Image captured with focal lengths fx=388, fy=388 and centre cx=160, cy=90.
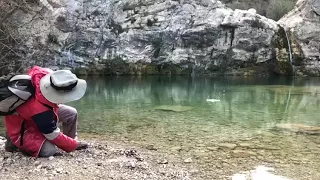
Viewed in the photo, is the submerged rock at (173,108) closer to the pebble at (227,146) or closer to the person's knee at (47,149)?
the pebble at (227,146)

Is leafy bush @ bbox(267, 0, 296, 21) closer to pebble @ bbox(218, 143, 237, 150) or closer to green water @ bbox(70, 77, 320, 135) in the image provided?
green water @ bbox(70, 77, 320, 135)

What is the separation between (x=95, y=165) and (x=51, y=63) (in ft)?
76.1

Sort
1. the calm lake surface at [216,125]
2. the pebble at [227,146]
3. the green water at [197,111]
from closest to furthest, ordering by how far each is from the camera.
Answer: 1. the calm lake surface at [216,125]
2. the pebble at [227,146]
3. the green water at [197,111]

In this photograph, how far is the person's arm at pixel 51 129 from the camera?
4618mm

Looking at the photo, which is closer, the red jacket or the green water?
the red jacket

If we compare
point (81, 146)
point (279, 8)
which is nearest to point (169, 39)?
point (279, 8)

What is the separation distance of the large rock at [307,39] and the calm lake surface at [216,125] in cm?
1230

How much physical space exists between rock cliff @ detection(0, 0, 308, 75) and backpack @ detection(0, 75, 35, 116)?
23.7m

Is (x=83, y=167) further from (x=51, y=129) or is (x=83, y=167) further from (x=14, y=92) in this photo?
(x=14, y=92)

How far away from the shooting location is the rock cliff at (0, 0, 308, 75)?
28297mm

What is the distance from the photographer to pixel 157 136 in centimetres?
854

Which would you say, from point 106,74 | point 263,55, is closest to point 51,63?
point 106,74

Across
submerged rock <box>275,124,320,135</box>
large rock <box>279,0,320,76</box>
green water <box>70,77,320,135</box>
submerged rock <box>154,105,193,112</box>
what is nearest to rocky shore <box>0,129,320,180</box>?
submerged rock <box>275,124,320,135</box>

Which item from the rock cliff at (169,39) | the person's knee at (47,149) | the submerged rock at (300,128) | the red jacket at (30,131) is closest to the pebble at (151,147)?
the red jacket at (30,131)
